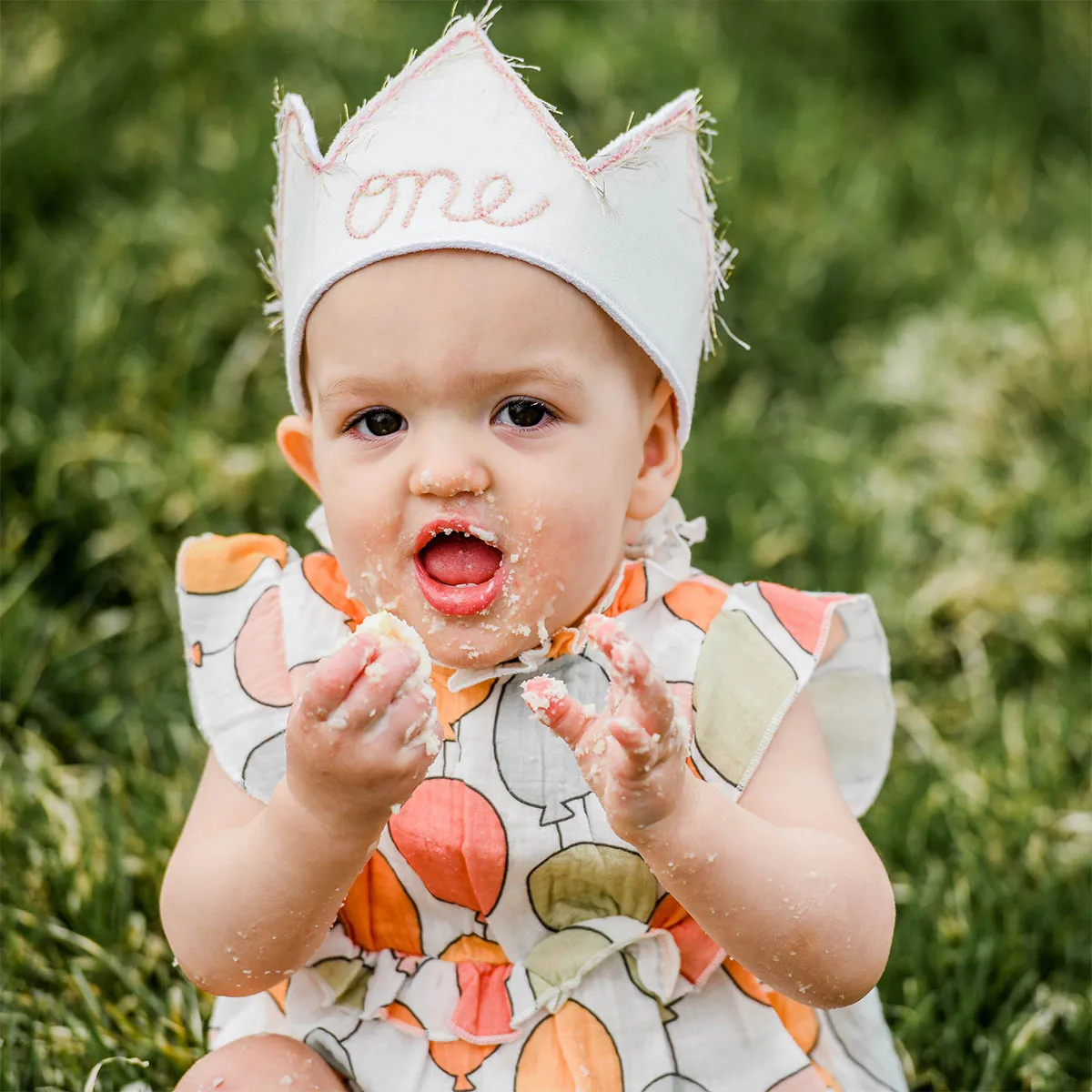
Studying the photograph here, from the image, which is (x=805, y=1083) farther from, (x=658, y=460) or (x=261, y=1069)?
(x=658, y=460)

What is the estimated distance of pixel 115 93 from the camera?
156 inches

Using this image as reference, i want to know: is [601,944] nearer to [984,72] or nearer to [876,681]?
[876,681]

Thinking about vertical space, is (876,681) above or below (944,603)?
below

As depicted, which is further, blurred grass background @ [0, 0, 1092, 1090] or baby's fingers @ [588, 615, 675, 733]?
blurred grass background @ [0, 0, 1092, 1090]

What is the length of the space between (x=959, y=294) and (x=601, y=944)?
2.99 m

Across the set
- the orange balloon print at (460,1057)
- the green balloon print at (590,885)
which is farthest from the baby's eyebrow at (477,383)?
the orange balloon print at (460,1057)

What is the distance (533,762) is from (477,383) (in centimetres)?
44

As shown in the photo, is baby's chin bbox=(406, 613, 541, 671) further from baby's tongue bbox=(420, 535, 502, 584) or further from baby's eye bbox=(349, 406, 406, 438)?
baby's eye bbox=(349, 406, 406, 438)

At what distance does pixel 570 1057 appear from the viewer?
5.32 feet

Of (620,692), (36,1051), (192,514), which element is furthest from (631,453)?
(192,514)

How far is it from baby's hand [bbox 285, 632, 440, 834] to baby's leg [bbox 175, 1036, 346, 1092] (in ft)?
1.32

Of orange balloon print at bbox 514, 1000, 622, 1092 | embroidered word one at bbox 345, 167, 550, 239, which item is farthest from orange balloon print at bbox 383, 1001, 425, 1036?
embroidered word one at bbox 345, 167, 550, 239

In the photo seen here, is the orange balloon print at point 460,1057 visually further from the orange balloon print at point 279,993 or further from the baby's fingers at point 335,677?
the baby's fingers at point 335,677

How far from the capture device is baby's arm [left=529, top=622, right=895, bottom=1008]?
135cm
